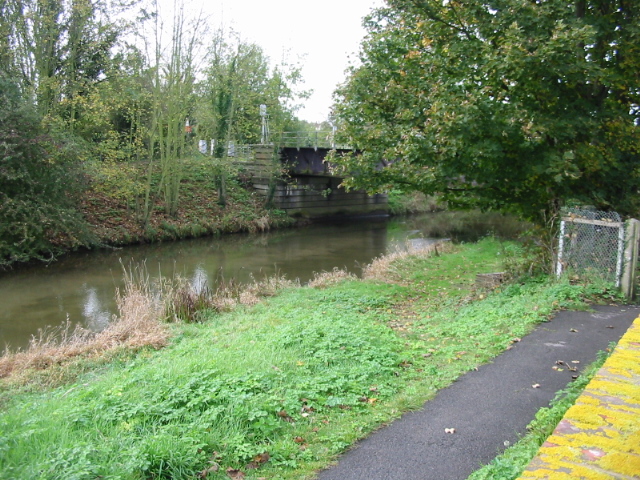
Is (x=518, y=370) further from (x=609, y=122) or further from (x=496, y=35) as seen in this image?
(x=496, y=35)

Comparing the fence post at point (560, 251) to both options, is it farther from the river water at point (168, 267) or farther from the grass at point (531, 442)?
the river water at point (168, 267)

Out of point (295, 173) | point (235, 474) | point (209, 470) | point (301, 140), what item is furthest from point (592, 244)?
point (295, 173)

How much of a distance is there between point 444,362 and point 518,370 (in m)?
0.84

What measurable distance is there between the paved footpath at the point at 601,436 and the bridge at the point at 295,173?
31.4 m

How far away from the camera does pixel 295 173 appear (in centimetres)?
3744

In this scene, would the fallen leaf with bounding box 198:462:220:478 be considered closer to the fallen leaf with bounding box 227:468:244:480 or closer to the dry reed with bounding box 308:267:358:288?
the fallen leaf with bounding box 227:468:244:480

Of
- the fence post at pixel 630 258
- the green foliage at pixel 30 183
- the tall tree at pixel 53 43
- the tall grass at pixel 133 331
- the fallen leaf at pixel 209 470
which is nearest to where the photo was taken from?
the fallen leaf at pixel 209 470

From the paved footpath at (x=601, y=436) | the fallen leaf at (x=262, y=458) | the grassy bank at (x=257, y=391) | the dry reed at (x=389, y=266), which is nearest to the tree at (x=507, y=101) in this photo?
the grassy bank at (x=257, y=391)

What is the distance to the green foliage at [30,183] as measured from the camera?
1973cm

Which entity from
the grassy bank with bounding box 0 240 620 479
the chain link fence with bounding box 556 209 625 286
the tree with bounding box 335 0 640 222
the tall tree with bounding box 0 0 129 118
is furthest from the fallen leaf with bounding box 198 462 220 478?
the tall tree with bounding box 0 0 129 118

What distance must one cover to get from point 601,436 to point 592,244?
300 inches

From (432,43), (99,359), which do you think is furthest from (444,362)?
(432,43)

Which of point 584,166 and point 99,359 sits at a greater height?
point 584,166

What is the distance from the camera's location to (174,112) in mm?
26906
